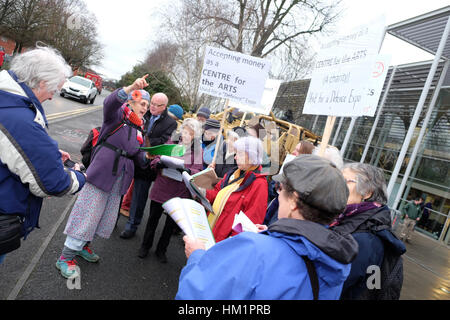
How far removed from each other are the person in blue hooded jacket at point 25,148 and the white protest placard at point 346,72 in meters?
2.53

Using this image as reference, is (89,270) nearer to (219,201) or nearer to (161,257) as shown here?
(161,257)

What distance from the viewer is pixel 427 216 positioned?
1347 cm

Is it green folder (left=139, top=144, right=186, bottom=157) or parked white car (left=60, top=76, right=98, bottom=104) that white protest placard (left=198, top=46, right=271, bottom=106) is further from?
parked white car (left=60, top=76, right=98, bottom=104)

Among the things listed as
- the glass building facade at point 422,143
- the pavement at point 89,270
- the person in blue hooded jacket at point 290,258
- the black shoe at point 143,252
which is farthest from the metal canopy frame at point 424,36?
the person in blue hooded jacket at point 290,258

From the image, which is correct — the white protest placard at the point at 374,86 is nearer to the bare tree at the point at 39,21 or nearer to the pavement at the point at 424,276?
the pavement at the point at 424,276

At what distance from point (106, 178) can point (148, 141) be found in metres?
1.48

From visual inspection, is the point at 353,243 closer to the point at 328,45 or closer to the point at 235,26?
the point at 328,45

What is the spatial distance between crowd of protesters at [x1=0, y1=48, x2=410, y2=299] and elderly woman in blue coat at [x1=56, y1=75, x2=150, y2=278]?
0.01 metres

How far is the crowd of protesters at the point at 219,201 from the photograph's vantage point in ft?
3.58

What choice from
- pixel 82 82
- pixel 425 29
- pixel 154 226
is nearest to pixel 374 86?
pixel 154 226

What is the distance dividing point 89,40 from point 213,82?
2134 inches

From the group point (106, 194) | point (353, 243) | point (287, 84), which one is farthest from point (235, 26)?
point (353, 243)

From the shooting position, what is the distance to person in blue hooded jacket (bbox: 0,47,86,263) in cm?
163

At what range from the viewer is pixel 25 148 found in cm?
166
